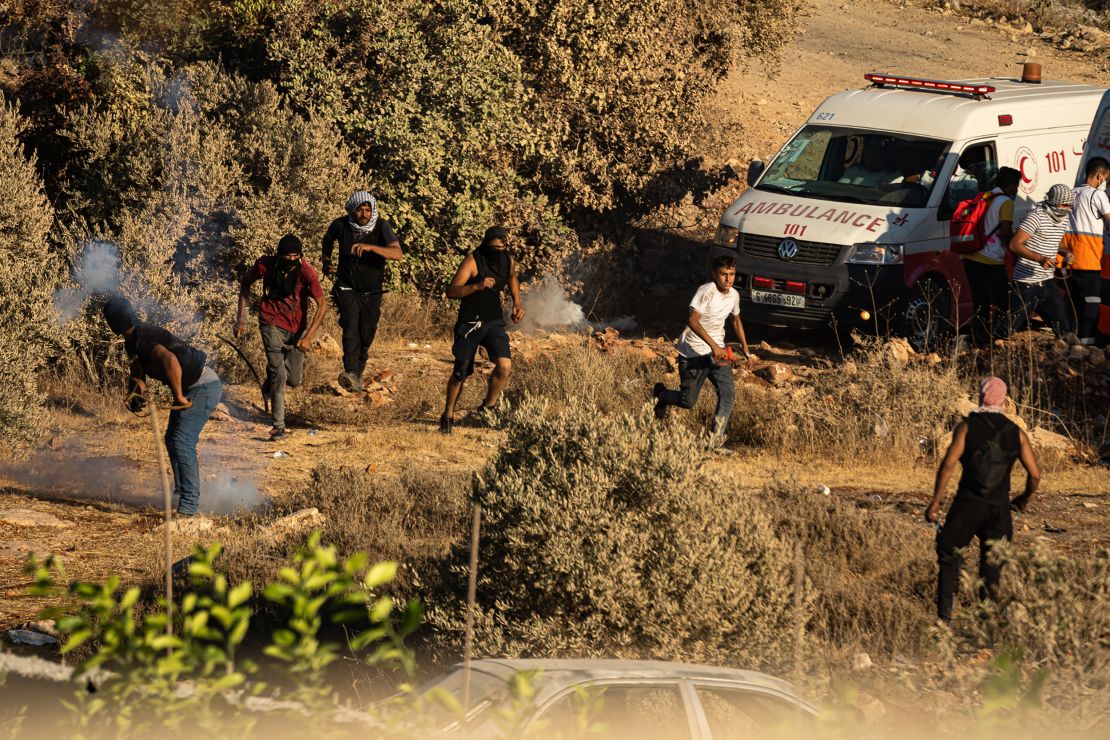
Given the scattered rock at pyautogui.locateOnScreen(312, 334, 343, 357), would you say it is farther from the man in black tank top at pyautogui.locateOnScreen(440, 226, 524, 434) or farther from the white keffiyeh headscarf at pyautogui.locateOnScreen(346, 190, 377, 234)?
the man in black tank top at pyautogui.locateOnScreen(440, 226, 524, 434)

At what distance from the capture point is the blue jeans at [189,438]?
8.79 m

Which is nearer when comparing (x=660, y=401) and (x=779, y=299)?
(x=660, y=401)

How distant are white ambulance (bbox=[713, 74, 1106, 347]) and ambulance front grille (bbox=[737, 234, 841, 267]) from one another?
1 cm

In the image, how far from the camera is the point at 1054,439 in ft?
36.7

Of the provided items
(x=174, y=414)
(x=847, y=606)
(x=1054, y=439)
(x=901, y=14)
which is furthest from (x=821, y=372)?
(x=901, y=14)

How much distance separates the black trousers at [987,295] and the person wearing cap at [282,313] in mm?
6261

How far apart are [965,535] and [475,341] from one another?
15.9 ft

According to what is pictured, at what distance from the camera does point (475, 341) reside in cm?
1098

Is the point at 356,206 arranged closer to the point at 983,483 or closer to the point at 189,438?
the point at 189,438

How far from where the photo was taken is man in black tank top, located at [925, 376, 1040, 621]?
7016 mm

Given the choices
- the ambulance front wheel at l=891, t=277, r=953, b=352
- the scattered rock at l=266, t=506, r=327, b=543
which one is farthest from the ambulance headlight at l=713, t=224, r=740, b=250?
the scattered rock at l=266, t=506, r=327, b=543

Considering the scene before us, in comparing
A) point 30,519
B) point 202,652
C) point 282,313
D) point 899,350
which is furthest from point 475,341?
point 202,652

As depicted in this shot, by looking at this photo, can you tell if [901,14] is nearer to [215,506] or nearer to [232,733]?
[215,506]

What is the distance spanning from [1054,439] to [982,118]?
13.8ft
